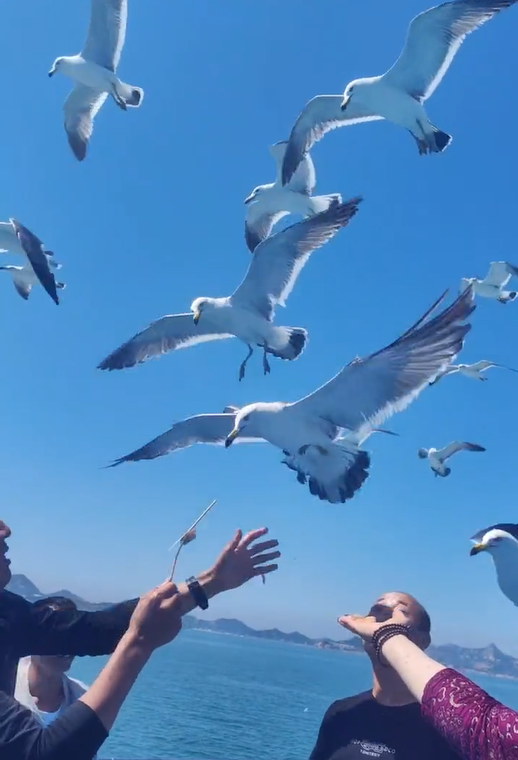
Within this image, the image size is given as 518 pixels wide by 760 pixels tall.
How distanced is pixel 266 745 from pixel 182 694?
48.5 feet

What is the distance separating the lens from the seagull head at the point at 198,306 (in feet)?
19.5

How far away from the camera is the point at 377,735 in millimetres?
2520

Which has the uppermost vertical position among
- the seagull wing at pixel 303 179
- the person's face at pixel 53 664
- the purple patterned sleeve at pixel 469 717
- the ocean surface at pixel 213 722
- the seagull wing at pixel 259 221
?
the seagull wing at pixel 303 179

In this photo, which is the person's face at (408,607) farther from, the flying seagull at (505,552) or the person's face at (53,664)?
the person's face at (53,664)

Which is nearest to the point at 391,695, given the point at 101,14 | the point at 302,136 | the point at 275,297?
the point at 275,297

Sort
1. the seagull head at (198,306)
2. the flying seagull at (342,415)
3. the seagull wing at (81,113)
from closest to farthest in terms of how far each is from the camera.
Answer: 1. the flying seagull at (342,415)
2. the seagull head at (198,306)
3. the seagull wing at (81,113)

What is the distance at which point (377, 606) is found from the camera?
2322 mm

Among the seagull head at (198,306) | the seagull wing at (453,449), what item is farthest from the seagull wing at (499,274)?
the seagull head at (198,306)

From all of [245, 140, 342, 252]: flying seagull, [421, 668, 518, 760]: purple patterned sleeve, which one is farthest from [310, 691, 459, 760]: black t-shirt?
[245, 140, 342, 252]: flying seagull

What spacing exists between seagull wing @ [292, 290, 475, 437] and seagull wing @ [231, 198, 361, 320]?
200 cm

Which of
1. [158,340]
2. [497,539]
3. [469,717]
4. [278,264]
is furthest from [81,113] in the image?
[469,717]

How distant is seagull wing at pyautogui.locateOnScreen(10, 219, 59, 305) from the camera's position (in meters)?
5.28

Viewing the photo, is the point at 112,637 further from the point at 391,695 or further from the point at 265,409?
the point at 265,409

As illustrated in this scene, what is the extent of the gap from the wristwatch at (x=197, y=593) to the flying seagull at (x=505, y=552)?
→ 193 centimetres
